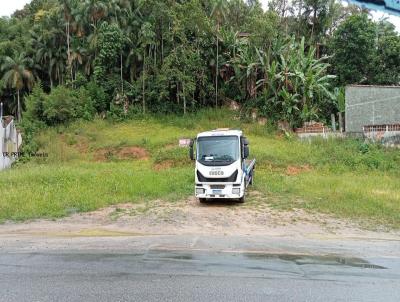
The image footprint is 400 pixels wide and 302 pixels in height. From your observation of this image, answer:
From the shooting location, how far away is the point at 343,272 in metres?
7.52

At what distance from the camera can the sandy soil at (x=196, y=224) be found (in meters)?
12.1

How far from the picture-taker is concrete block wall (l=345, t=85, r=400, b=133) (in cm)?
2873

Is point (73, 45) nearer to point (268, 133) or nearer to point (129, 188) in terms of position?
point (268, 133)

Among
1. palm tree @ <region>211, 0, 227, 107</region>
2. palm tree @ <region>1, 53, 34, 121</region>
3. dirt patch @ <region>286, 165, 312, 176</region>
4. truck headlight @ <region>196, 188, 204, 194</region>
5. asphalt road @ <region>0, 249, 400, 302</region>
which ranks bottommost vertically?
dirt patch @ <region>286, 165, 312, 176</region>

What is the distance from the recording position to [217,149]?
16.4m

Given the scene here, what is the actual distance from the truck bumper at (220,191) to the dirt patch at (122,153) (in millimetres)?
12961

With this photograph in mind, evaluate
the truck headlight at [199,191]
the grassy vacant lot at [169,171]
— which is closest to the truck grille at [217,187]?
the truck headlight at [199,191]

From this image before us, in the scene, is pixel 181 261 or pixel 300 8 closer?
pixel 181 261

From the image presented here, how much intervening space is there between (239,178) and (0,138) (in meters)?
17.2

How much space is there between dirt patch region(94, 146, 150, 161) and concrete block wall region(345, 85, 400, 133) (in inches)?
539

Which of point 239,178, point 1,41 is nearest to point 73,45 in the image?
point 1,41

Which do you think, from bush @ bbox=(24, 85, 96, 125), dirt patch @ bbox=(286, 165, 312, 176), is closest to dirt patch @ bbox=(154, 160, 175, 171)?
dirt patch @ bbox=(286, 165, 312, 176)

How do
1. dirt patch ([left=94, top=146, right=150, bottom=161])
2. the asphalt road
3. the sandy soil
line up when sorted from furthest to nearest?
dirt patch ([left=94, top=146, right=150, bottom=161])
the sandy soil
the asphalt road

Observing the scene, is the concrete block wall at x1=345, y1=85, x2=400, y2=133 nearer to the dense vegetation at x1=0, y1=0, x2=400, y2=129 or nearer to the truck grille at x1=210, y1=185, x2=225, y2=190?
the dense vegetation at x1=0, y1=0, x2=400, y2=129
